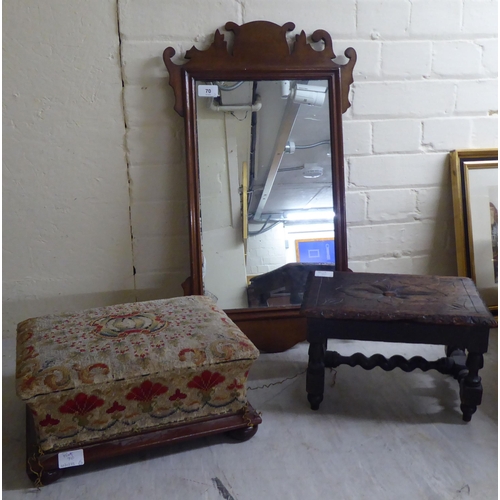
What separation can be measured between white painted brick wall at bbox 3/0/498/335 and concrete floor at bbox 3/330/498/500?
0.53 m

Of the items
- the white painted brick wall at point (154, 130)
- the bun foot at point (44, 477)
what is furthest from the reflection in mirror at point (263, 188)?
the bun foot at point (44, 477)

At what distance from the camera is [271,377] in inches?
60.5

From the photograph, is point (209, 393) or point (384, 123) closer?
point (209, 393)

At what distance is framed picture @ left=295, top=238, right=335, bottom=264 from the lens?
5.62 ft

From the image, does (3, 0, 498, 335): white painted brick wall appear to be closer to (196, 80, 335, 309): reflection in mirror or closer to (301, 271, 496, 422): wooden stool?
(196, 80, 335, 309): reflection in mirror

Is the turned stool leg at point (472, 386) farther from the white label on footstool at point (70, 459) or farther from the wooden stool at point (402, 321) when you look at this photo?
the white label on footstool at point (70, 459)

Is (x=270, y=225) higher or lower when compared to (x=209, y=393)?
higher

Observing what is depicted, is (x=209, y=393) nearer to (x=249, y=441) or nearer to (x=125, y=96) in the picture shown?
(x=249, y=441)

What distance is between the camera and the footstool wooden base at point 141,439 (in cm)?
108

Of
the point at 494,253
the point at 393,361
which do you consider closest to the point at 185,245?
the point at 393,361

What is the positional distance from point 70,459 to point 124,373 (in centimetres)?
23

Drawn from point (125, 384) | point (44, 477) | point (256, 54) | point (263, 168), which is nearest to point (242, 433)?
point (125, 384)

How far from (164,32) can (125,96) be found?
0.25 metres

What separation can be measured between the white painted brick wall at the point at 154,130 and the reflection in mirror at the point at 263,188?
0.13 metres
